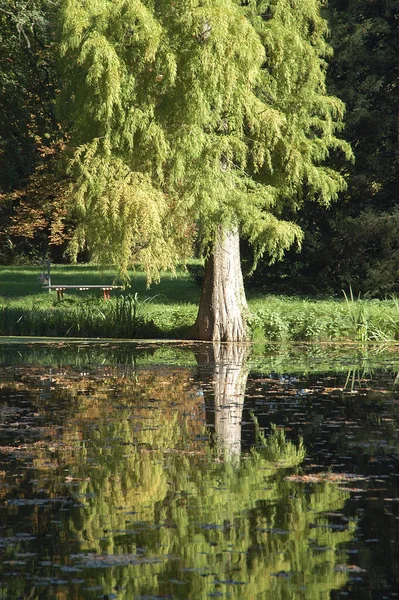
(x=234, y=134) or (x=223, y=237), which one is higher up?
(x=234, y=134)

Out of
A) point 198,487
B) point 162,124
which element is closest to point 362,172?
point 162,124

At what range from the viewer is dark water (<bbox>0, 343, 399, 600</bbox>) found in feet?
19.7

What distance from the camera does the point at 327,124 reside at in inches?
931

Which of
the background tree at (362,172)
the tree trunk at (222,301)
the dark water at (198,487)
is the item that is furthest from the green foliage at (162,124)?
the background tree at (362,172)

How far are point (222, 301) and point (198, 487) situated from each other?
44.0 ft

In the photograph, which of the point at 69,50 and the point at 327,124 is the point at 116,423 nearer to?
the point at 69,50

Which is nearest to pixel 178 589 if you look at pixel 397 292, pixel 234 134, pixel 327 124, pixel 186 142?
pixel 186 142

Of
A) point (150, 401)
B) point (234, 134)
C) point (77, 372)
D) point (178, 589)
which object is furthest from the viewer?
point (234, 134)

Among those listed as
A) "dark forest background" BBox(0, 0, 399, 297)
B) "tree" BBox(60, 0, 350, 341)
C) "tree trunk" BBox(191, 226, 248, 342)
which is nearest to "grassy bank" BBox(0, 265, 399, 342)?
"tree trunk" BBox(191, 226, 248, 342)

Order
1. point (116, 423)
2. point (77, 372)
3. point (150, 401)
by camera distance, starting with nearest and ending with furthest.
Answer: point (116, 423), point (150, 401), point (77, 372)

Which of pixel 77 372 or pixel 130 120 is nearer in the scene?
pixel 77 372

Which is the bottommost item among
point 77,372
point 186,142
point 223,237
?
point 77,372

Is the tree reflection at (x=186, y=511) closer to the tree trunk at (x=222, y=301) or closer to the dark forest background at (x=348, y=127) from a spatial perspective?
the tree trunk at (x=222, y=301)

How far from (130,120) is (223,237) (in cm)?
276
